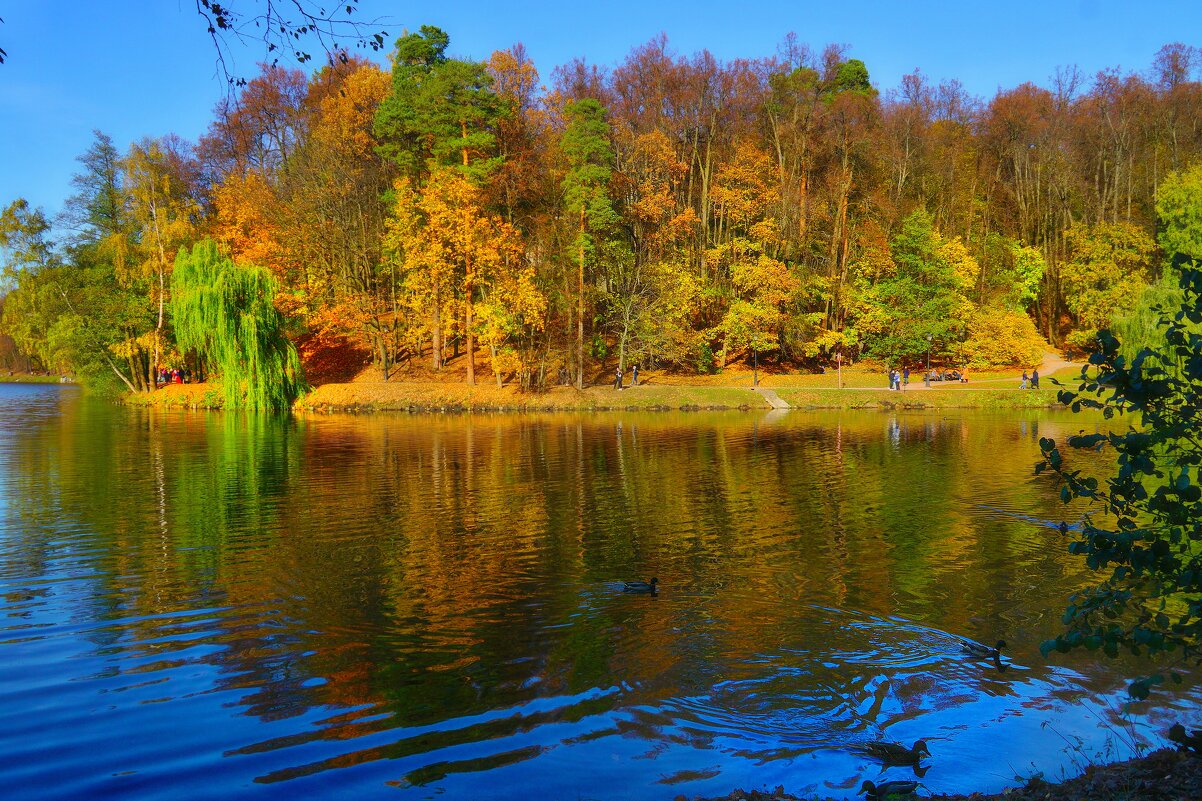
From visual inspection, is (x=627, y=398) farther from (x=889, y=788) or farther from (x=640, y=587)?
(x=889, y=788)

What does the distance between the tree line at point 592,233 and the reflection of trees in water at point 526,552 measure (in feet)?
68.5

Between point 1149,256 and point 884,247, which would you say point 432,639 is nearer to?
point 884,247

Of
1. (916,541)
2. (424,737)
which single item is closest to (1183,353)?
(424,737)

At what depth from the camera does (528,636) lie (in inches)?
429

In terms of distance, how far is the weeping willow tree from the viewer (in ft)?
146

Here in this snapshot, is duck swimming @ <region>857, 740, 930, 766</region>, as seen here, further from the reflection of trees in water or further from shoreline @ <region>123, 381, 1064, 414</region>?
shoreline @ <region>123, 381, 1064, 414</region>

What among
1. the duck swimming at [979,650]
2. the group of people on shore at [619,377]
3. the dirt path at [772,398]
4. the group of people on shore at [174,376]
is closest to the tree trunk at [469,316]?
the group of people on shore at [619,377]

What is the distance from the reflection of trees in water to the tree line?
20.9m

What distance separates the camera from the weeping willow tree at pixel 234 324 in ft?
146

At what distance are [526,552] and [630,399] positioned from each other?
31649mm

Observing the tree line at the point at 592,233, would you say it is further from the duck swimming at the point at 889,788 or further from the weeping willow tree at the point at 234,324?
the duck swimming at the point at 889,788

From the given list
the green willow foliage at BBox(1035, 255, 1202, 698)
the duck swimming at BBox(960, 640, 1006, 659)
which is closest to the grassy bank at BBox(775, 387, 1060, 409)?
the duck swimming at BBox(960, 640, 1006, 659)

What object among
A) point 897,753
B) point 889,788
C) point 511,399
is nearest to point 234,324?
point 511,399

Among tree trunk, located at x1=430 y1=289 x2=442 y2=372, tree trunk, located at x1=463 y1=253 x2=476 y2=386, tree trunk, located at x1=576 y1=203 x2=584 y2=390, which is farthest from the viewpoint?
tree trunk, located at x1=430 y1=289 x2=442 y2=372
